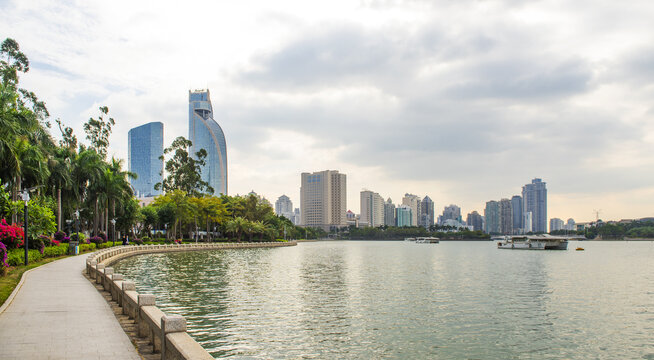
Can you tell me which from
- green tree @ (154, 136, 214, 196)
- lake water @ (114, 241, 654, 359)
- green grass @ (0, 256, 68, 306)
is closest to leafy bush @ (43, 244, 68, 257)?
lake water @ (114, 241, 654, 359)

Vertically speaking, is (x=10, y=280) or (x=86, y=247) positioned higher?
(x=10, y=280)

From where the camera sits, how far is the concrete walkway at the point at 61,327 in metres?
11.2

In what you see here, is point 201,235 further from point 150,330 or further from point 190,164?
point 150,330

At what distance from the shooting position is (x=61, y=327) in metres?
13.6

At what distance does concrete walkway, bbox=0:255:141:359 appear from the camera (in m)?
11.2

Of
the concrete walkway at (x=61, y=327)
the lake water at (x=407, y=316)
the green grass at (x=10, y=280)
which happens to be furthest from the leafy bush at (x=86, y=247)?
the concrete walkway at (x=61, y=327)

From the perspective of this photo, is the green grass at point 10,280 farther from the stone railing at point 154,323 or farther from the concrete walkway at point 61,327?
the stone railing at point 154,323

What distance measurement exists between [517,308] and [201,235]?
11609 cm

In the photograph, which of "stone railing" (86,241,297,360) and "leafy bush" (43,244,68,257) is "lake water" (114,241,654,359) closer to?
"stone railing" (86,241,297,360)

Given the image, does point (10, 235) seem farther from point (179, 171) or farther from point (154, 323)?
point (179, 171)

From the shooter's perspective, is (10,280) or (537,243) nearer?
(10,280)

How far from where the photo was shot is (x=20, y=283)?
→ 22.4 meters

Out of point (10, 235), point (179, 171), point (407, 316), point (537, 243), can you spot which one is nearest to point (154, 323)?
point (407, 316)

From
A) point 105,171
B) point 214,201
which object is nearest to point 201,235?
point 214,201
